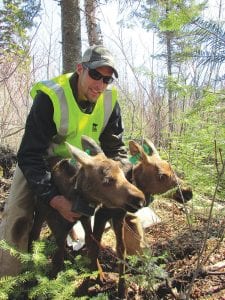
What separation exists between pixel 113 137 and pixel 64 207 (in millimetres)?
1320

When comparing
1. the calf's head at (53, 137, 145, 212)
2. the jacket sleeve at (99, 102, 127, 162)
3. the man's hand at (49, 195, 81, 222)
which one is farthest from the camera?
the jacket sleeve at (99, 102, 127, 162)

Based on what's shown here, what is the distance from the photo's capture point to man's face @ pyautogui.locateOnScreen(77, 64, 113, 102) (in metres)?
4.45

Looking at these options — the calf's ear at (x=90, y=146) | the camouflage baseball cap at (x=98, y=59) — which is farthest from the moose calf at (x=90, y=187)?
the camouflage baseball cap at (x=98, y=59)

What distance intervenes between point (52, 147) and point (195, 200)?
1.76 meters

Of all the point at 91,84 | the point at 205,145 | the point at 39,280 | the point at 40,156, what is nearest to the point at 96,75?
the point at 91,84

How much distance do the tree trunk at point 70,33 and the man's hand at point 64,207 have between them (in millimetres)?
3367

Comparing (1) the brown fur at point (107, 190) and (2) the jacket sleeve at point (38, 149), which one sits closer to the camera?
(1) the brown fur at point (107, 190)

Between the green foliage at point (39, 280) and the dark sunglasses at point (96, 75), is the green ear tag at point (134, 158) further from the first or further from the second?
the green foliage at point (39, 280)

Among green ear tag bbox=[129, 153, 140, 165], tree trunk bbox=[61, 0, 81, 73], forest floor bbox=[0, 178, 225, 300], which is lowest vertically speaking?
forest floor bbox=[0, 178, 225, 300]

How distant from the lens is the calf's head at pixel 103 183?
3.76 m

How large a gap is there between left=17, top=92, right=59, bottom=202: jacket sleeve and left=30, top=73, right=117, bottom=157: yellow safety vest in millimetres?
97

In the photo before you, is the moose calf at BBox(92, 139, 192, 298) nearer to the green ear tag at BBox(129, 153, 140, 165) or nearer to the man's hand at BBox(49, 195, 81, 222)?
the green ear tag at BBox(129, 153, 140, 165)

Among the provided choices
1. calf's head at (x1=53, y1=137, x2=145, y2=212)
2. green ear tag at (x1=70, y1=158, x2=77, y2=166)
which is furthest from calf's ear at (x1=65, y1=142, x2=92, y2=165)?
green ear tag at (x1=70, y1=158, x2=77, y2=166)

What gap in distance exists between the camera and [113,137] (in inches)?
200
